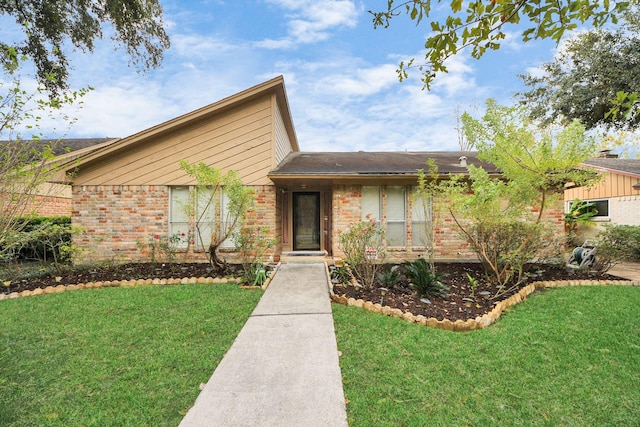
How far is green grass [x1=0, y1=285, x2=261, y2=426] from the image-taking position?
257 cm

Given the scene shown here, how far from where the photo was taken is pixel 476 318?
4387 millimetres

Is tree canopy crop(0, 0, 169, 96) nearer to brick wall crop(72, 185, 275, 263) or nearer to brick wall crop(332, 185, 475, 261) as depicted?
brick wall crop(72, 185, 275, 263)

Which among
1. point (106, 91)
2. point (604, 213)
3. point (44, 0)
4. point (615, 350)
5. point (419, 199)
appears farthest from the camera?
point (604, 213)

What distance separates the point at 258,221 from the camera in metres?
8.48

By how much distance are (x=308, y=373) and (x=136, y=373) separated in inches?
71.3

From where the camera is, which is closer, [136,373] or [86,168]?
[136,373]

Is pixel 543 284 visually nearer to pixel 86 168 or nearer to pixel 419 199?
pixel 419 199

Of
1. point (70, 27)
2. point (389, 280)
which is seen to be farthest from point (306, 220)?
point (70, 27)

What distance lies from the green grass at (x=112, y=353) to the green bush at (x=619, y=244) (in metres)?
8.22

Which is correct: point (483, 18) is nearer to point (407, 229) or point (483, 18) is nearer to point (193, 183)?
point (407, 229)

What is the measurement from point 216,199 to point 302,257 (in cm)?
301

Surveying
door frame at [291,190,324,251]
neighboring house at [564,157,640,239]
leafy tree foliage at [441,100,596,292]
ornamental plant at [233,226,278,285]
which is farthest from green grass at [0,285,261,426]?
neighboring house at [564,157,640,239]

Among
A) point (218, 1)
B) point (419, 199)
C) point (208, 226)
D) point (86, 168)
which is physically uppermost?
point (218, 1)

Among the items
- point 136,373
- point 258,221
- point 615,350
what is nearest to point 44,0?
point 258,221
